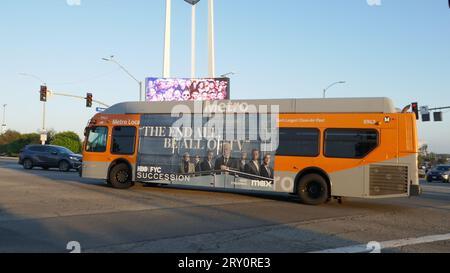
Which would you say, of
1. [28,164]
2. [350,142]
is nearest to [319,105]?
[350,142]

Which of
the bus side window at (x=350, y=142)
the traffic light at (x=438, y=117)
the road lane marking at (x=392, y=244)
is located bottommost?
the road lane marking at (x=392, y=244)

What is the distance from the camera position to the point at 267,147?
14.8 meters

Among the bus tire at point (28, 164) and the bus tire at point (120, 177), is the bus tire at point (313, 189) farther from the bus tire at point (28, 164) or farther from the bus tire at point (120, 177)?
the bus tire at point (28, 164)

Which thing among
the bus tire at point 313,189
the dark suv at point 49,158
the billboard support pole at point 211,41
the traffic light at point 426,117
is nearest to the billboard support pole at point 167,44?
the billboard support pole at point 211,41

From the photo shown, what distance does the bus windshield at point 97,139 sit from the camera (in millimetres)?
17719

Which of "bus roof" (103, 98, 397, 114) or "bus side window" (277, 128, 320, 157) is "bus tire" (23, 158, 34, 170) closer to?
"bus roof" (103, 98, 397, 114)

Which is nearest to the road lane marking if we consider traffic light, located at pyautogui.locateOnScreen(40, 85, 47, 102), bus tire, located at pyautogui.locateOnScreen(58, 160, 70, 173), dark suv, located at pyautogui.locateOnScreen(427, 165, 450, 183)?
bus tire, located at pyautogui.locateOnScreen(58, 160, 70, 173)

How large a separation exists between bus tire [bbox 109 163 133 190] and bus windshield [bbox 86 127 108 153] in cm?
95

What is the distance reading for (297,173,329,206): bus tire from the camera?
14.0 metres

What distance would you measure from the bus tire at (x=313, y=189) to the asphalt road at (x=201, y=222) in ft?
1.17

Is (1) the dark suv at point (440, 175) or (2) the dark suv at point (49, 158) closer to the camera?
(2) the dark suv at point (49, 158)

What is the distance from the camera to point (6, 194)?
14.8 metres

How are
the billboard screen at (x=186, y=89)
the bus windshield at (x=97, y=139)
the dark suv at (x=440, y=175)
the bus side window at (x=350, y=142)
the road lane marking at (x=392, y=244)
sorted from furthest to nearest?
the dark suv at (x=440, y=175) < the billboard screen at (x=186, y=89) < the bus windshield at (x=97, y=139) < the bus side window at (x=350, y=142) < the road lane marking at (x=392, y=244)
